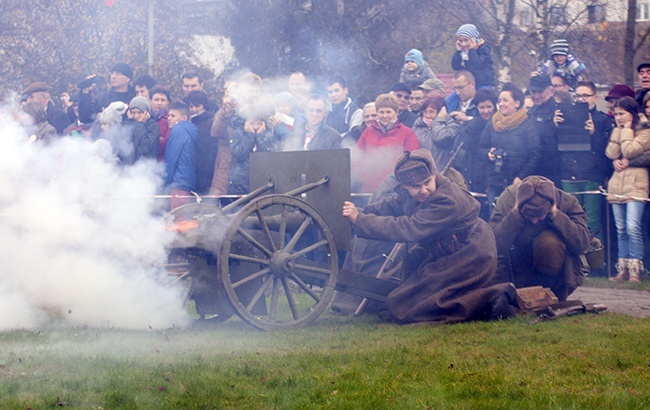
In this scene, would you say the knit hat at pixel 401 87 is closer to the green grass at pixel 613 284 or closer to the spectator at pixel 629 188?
the spectator at pixel 629 188

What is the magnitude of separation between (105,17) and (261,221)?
20609 mm

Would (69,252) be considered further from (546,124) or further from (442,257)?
(546,124)

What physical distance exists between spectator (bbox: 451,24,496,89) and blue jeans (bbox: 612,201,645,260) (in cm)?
233

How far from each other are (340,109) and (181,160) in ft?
7.48

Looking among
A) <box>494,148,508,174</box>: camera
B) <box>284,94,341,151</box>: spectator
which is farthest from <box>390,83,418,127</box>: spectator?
<box>494,148,508,174</box>: camera

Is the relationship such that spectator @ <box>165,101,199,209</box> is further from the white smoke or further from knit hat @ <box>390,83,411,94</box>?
knit hat @ <box>390,83,411,94</box>

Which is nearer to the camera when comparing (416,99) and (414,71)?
(416,99)

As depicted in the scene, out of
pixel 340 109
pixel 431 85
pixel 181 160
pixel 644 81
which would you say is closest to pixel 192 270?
pixel 181 160

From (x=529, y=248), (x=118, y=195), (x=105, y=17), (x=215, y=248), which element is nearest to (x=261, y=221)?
(x=215, y=248)

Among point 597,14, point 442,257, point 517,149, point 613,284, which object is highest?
point 597,14

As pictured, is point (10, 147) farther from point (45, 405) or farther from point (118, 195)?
point (45, 405)

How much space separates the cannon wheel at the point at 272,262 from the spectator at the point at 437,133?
A: 2.84 meters

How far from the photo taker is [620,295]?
11000mm

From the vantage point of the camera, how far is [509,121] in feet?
39.6
